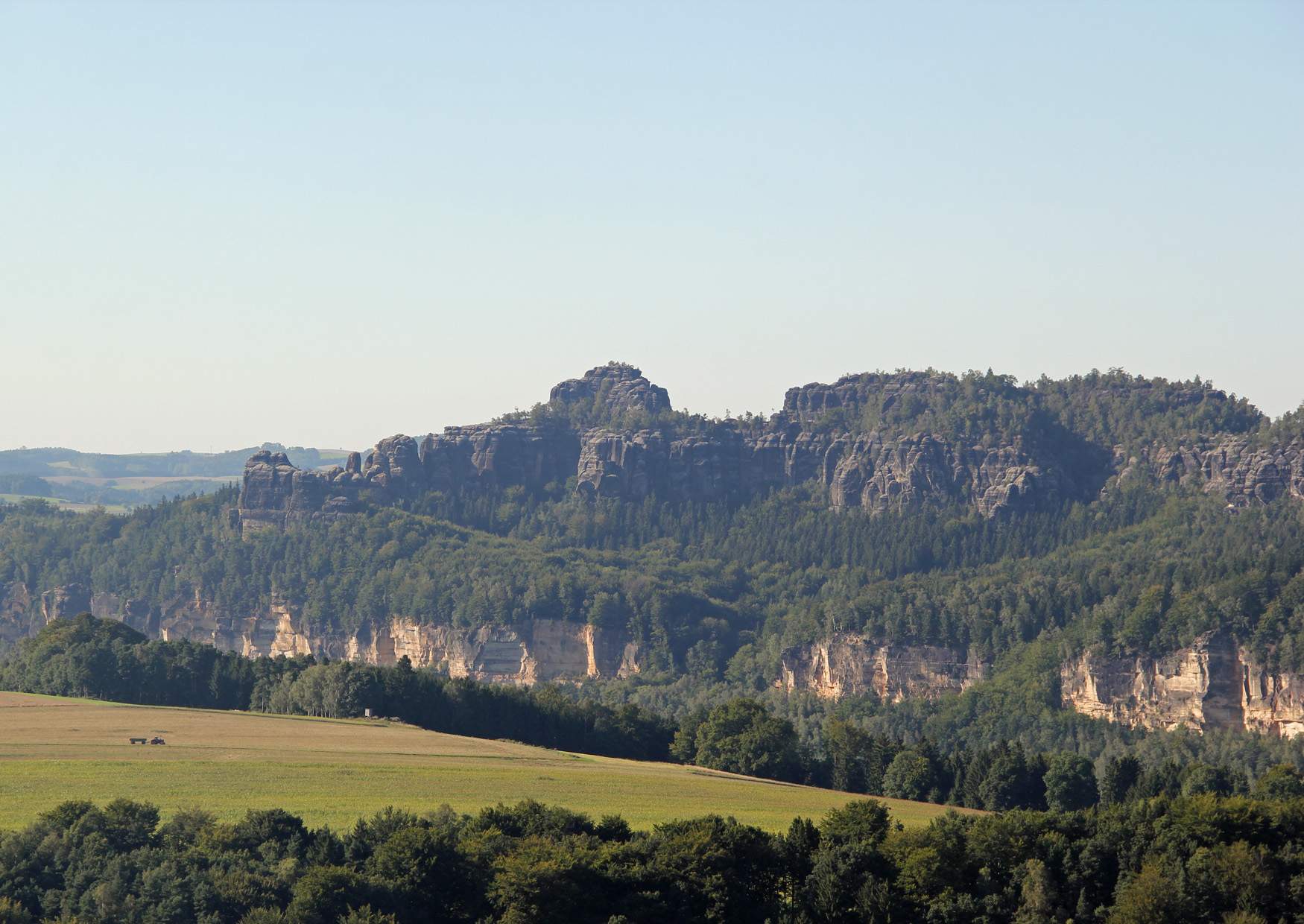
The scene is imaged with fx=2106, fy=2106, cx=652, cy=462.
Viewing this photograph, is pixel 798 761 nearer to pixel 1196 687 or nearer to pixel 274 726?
pixel 274 726

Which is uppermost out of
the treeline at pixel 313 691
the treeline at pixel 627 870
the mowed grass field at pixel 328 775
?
the treeline at pixel 313 691

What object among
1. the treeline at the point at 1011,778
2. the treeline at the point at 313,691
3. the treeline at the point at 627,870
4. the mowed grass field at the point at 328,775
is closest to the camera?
the treeline at the point at 627,870

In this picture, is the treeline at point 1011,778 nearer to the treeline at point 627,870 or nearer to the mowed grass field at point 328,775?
the mowed grass field at point 328,775

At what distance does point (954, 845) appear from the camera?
9069 cm

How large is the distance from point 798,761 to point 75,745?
4682 cm

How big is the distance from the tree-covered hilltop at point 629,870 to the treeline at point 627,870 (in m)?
0.09

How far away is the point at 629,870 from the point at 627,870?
0.11m

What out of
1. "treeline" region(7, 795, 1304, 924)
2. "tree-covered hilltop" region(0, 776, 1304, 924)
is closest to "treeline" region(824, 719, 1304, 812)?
"tree-covered hilltop" region(0, 776, 1304, 924)

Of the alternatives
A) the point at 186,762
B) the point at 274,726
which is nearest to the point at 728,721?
the point at 274,726

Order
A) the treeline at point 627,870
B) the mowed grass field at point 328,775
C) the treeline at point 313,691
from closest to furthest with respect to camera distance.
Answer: the treeline at point 627,870
the mowed grass field at point 328,775
the treeline at point 313,691

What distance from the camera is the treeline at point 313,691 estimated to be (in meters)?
149

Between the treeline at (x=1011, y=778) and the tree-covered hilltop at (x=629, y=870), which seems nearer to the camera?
the tree-covered hilltop at (x=629, y=870)

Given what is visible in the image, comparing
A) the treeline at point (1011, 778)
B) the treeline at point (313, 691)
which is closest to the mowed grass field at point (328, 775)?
the treeline at point (1011, 778)

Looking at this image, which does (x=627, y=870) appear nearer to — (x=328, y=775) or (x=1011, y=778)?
(x=328, y=775)
